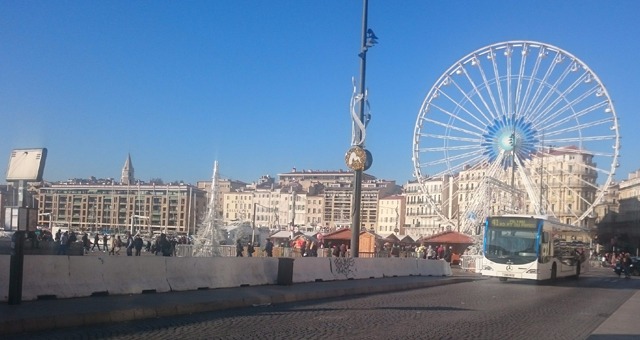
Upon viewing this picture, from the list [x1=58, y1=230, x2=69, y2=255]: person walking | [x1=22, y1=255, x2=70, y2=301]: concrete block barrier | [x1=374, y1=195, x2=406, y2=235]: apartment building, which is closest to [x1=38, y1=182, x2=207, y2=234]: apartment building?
[x1=374, y1=195, x2=406, y2=235]: apartment building

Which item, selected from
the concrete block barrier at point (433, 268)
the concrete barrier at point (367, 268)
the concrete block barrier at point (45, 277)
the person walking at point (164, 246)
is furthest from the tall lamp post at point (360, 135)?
the concrete block barrier at point (45, 277)

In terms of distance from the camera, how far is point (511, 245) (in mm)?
33031

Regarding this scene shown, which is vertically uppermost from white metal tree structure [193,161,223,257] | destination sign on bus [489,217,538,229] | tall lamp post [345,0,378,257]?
tall lamp post [345,0,378,257]

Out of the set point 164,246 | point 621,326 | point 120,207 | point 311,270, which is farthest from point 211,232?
point 120,207

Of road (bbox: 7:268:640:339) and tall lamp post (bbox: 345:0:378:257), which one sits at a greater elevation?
tall lamp post (bbox: 345:0:378:257)

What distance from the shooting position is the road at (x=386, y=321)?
1261cm

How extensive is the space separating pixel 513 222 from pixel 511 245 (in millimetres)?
1138

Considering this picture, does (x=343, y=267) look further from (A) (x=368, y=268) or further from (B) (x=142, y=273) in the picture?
(B) (x=142, y=273)

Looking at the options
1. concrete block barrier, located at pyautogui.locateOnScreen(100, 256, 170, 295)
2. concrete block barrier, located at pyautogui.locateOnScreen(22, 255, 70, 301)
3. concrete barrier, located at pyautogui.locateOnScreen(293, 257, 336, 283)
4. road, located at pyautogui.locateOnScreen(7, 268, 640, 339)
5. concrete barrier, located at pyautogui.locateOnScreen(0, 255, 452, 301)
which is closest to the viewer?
road, located at pyautogui.locateOnScreen(7, 268, 640, 339)

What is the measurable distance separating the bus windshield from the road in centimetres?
922

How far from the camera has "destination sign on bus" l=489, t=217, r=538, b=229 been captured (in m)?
33.2

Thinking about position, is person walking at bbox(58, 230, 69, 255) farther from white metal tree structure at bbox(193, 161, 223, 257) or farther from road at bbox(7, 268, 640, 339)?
road at bbox(7, 268, 640, 339)

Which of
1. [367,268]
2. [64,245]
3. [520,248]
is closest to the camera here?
[367,268]

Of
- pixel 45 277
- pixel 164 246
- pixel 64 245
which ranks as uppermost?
pixel 45 277
